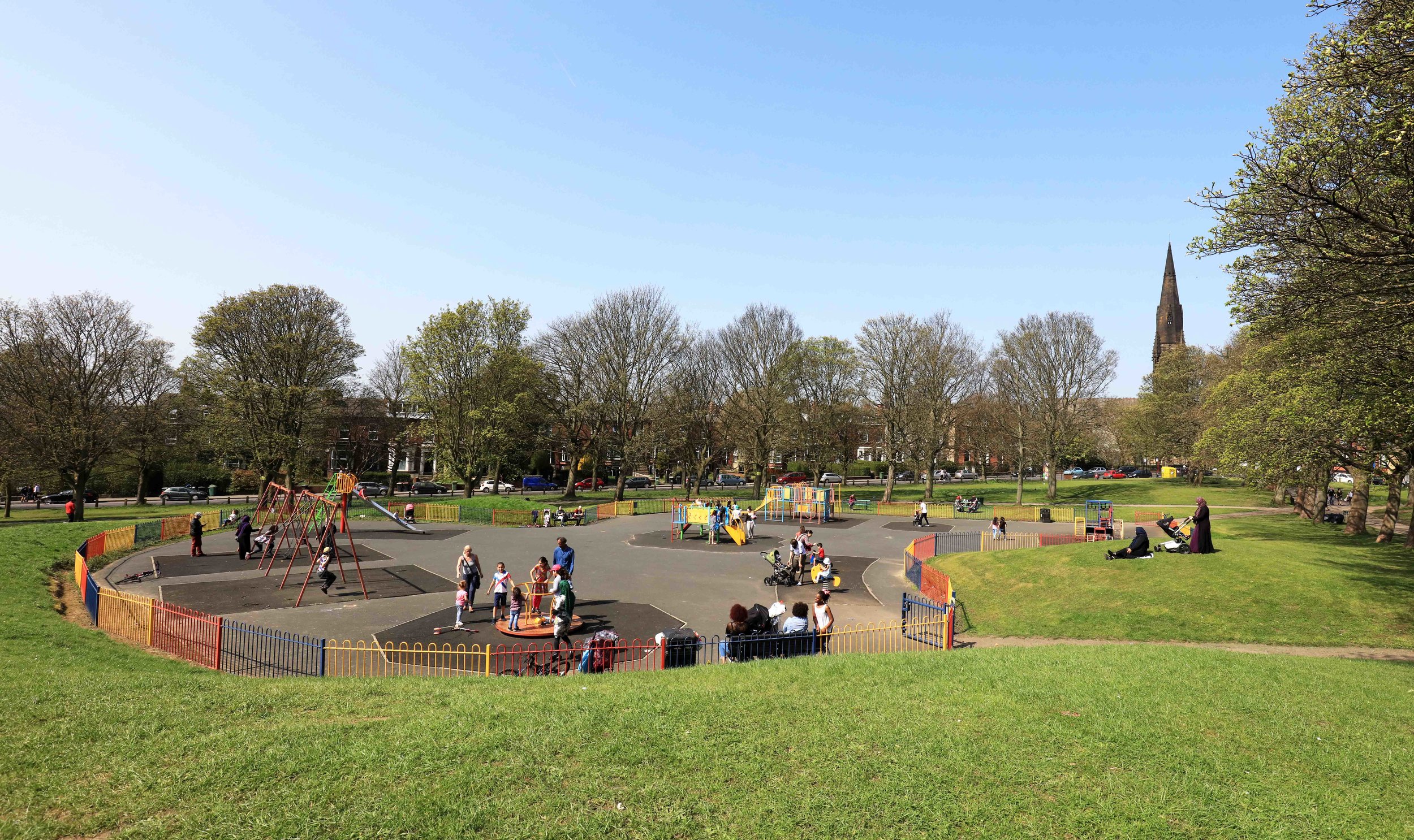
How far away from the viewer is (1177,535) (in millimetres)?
20391

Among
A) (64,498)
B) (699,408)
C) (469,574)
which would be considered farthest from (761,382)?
(64,498)

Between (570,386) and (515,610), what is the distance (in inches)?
1680

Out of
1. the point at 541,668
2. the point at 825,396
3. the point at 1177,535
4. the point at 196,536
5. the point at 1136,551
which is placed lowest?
the point at 541,668

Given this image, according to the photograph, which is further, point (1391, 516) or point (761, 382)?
point (761, 382)

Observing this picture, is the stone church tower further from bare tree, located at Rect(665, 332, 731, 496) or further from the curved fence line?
the curved fence line

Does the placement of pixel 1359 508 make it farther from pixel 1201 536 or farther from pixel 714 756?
pixel 714 756

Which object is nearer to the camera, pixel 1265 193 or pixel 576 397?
pixel 1265 193

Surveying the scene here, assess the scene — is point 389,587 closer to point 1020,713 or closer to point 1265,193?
point 1020,713

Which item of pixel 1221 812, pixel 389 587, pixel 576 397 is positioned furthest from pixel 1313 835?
pixel 576 397

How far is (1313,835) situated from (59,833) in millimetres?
10195

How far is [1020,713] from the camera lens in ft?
27.7

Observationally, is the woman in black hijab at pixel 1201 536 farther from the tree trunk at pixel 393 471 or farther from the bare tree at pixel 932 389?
the tree trunk at pixel 393 471

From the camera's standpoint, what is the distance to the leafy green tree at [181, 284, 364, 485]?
4384 cm

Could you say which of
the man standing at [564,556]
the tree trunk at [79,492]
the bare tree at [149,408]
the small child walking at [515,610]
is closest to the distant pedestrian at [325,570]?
the small child walking at [515,610]
